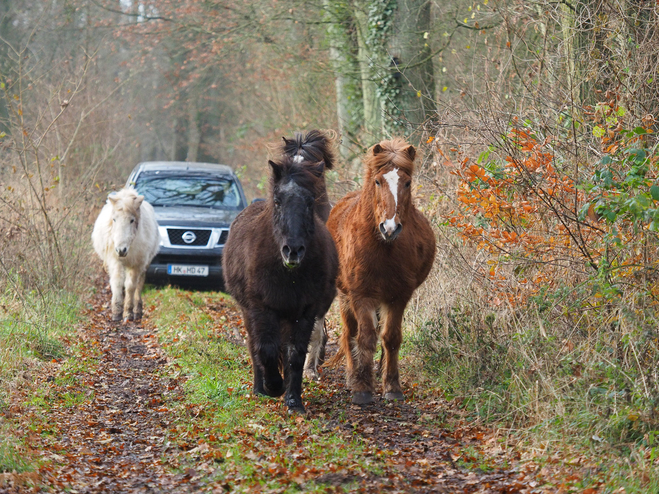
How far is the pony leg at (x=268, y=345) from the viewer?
6.48 metres

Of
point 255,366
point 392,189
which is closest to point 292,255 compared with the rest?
point 392,189

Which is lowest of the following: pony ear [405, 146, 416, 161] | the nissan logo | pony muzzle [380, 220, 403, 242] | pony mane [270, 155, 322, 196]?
the nissan logo

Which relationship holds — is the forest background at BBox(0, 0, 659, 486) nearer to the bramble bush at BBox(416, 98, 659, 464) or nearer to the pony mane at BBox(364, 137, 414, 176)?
the bramble bush at BBox(416, 98, 659, 464)

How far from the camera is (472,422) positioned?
6.22m

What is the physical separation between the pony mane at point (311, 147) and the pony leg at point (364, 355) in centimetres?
169

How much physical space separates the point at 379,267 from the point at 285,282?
1.02 metres

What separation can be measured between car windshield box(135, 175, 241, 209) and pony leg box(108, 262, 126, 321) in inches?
114

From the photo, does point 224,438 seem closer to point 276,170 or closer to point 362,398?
point 362,398

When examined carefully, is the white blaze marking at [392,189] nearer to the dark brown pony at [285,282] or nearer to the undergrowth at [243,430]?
the dark brown pony at [285,282]

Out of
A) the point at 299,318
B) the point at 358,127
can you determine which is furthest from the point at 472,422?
the point at 358,127

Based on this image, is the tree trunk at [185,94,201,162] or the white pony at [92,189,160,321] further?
the tree trunk at [185,94,201,162]

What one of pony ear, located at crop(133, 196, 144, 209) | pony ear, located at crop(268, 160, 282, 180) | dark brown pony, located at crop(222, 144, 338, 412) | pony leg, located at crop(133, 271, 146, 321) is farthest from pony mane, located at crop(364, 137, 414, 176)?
pony leg, located at crop(133, 271, 146, 321)

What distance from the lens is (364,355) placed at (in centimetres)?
710

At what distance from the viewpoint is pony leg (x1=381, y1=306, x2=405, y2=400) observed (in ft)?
23.9
